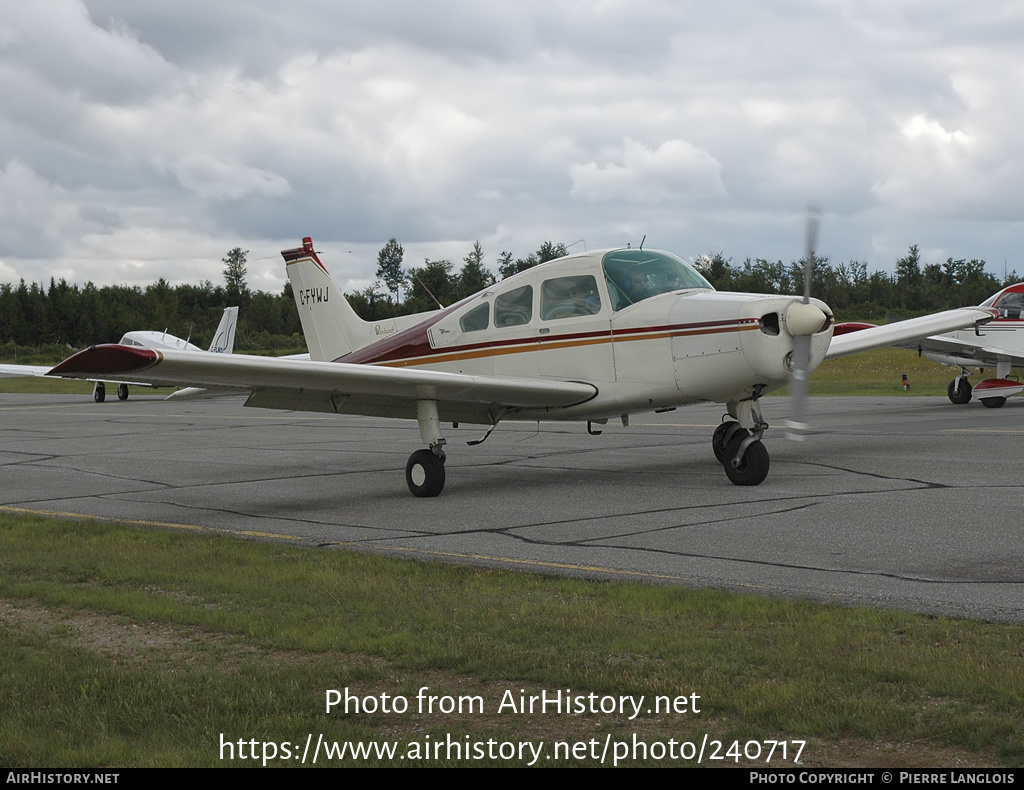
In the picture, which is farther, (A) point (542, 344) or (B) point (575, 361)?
(A) point (542, 344)

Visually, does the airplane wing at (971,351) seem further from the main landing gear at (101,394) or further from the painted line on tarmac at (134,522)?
the main landing gear at (101,394)

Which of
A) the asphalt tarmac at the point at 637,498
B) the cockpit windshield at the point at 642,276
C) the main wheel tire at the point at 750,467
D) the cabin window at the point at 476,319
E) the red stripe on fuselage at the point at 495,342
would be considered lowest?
the asphalt tarmac at the point at 637,498

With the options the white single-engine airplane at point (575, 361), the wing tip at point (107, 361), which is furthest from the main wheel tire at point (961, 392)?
the wing tip at point (107, 361)

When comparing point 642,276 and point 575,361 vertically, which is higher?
point 642,276

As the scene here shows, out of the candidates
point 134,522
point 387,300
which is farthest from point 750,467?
point 387,300

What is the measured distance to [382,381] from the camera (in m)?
10.8

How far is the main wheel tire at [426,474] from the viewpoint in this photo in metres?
11.5

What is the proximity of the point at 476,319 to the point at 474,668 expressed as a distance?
815cm

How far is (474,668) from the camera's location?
195 inches

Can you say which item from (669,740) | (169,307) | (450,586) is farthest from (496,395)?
(169,307)

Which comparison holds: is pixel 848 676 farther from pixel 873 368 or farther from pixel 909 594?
pixel 873 368

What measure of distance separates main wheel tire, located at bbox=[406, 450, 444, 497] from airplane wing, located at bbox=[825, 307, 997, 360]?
529cm

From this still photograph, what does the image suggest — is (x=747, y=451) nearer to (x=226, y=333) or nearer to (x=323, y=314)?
(x=323, y=314)

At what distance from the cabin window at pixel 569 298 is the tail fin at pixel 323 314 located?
4.18 m
